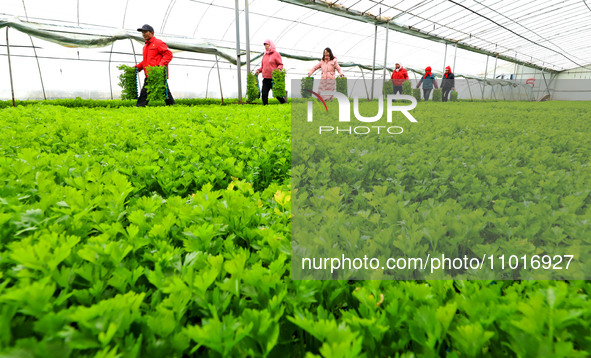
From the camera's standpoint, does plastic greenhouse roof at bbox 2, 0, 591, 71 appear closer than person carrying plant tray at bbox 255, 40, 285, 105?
No

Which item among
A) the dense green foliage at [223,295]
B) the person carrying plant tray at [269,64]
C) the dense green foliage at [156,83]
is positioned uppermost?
the person carrying plant tray at [269,64]

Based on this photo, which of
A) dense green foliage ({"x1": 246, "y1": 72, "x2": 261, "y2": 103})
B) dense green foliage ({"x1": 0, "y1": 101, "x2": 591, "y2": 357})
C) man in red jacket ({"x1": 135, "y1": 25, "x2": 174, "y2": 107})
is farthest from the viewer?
dense green foliage ({"x1": 246, "y1": 72, "x2": 261, "y2": 103})

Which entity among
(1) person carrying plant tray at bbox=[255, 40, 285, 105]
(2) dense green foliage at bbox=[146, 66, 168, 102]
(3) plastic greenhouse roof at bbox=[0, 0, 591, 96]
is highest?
(3) plastic greenhouse roof at bbox=[0, 0, 591, 96]

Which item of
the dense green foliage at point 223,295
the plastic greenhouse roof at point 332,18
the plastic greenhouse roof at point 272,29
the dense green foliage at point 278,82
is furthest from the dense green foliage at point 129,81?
the dense green foliage at point 223,295

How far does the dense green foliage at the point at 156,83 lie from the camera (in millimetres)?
9812

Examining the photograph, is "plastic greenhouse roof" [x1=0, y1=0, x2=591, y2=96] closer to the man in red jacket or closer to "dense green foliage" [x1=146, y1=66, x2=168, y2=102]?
the man in red jacket

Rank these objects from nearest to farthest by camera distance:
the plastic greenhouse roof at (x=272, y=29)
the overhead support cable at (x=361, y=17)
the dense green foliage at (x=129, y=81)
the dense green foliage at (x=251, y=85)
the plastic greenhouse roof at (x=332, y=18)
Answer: the dense green foliage at (x=129, y=81) < the dense green foliage at (x=251, y=85) < the plastic greenhouse roof at (x=272, y=29) < the plastic greenhouse roof at (x=332, y=18) < the overhead support cable at (x=361, y=17)

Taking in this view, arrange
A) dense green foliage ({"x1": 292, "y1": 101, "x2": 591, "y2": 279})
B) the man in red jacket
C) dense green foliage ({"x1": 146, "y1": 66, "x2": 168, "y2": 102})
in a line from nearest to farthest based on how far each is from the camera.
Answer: dense green foliage ({"x1": 292, "y1": 101, "x2": 591, "y2": 279}) < dense green foliage ({"x1": 146, "y1": 66, "x2": 168, "y2": 102}) < the man in red jacket

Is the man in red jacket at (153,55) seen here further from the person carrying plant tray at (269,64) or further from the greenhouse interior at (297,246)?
the greenhouse interior at (297,246)

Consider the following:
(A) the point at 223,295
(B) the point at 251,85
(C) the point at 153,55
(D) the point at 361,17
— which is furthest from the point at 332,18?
(A) the point at 223,295

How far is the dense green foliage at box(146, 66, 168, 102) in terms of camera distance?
32.2 ft

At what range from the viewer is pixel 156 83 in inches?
399

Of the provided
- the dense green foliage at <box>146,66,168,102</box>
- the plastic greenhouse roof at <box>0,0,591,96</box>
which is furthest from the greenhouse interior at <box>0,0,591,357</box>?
the plastic greenhouse roof at <box>0,0,591,96</box>

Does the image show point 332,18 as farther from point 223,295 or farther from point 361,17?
point 223,295
